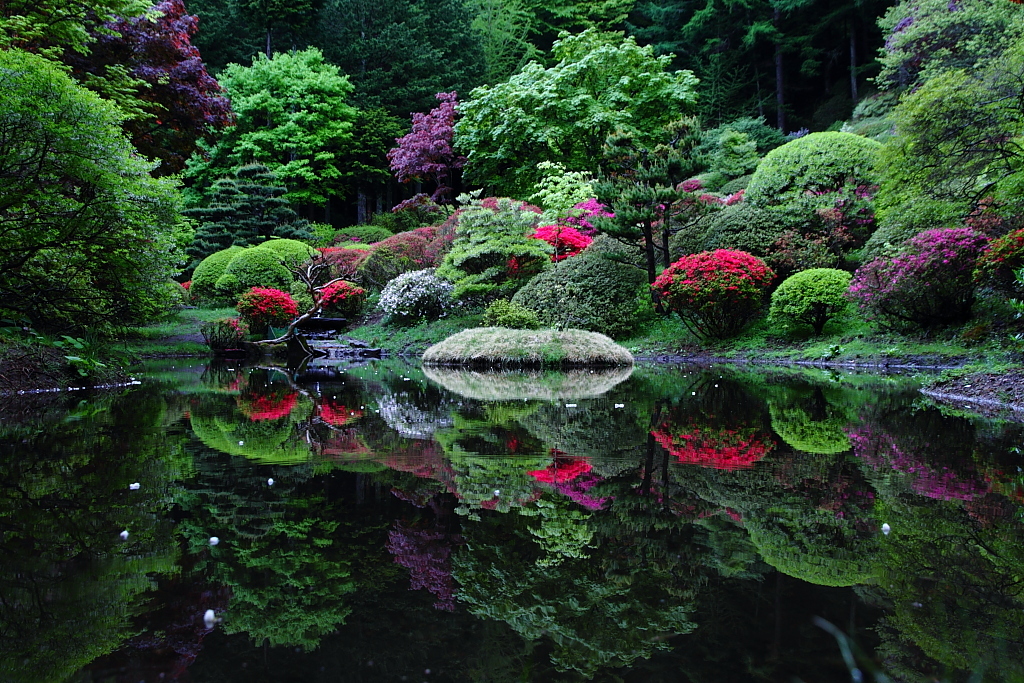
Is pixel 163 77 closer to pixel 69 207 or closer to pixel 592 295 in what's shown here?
pixel 69 207

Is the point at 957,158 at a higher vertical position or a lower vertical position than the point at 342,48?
lower

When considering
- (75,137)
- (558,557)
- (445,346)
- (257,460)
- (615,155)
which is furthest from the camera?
(615,155)

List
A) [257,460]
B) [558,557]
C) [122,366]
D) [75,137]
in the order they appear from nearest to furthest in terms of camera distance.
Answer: [558,557] → [257,460] → [75,137] → [122,366]

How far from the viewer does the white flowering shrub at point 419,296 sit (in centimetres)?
1739

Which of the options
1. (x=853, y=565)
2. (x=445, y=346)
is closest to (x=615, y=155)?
(x=445, y=346)

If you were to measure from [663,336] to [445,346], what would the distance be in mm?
5737

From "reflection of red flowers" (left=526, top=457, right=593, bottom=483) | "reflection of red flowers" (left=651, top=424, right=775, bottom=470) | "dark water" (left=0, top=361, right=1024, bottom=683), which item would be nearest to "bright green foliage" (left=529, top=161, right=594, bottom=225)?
"reflection of red flowers" (left=651, top=424, right=775, bottom=470)

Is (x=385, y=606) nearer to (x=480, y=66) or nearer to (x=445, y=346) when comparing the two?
(x=445, y=346)

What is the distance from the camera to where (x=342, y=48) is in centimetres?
2956

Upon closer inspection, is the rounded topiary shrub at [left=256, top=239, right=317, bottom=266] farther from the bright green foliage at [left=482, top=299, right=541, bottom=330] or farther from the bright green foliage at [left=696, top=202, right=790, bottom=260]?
the bright green foliage at [left=696, top=202, right=790, bottom=260]

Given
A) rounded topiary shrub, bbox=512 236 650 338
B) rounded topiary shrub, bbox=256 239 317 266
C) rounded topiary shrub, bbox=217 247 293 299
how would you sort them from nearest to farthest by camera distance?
rounded topiary shrub, bbox=512 236 650 338 < rounded topiary shrub, bbox=217 247 293 299 < rounded topiary shrub, bbox=256 239 317 266

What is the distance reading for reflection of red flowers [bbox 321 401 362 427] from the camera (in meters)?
5.37

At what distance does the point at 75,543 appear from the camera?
90.4 inches

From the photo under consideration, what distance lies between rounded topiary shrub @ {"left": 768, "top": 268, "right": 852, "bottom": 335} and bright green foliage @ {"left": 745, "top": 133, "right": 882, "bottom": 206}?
320cm
